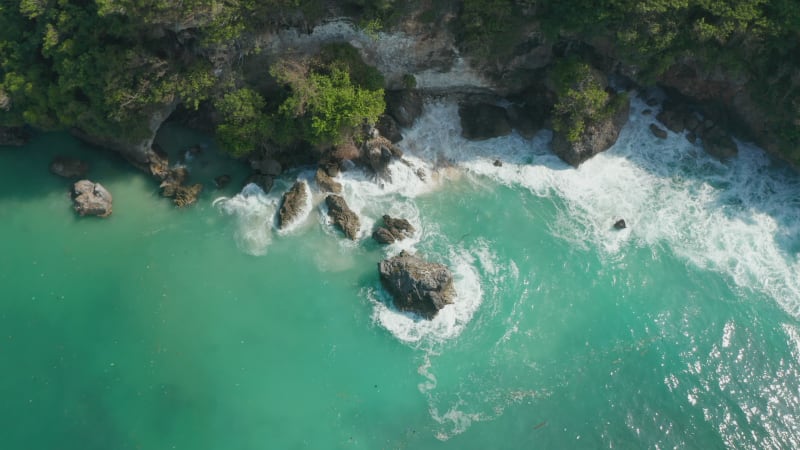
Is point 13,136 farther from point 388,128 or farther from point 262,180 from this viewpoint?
point 388,128

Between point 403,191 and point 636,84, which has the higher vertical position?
point 636,84

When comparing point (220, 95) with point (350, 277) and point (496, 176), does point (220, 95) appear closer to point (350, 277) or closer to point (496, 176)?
point (350, 277)

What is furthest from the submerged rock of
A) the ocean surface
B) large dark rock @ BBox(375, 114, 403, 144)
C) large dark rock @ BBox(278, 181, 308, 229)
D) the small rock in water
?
the small rock in water

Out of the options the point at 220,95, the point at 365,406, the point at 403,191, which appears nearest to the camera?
the point at 365,406

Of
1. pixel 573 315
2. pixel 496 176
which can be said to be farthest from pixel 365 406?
pixel 496 176

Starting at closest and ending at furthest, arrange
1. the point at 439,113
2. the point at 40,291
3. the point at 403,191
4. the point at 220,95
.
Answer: the point at 40,291
the point at 220,95
the point at 403,191
the point at 439,113

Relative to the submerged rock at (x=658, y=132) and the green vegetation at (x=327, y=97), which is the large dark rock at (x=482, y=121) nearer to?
the green vegetation at (x=327, y=97)

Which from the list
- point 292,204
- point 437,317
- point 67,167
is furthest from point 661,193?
point 67,167

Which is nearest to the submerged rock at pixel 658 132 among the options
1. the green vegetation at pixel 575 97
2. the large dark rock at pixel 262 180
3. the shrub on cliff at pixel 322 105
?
the green vegetation at pixel 575 97
